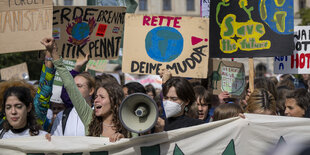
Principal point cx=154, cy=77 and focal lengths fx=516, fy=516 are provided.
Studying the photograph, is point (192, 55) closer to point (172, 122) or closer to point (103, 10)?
point (103, 10)

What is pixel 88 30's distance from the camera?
5.84m

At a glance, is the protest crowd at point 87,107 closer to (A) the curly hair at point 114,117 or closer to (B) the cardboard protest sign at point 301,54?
(A) the curly hair at point 114,117

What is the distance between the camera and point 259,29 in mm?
5387

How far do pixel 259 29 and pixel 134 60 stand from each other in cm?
143

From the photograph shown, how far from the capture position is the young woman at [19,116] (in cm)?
401

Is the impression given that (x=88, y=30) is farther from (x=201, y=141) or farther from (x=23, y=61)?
(x=23, y=61)

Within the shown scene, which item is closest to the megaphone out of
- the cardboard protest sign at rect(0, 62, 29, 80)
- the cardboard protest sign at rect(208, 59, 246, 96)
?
the cardboard protest sign at rect(208, 59, 246, 96)

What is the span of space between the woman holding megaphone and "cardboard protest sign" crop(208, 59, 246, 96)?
244 cm

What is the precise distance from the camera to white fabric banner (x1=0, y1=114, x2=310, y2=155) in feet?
12.6

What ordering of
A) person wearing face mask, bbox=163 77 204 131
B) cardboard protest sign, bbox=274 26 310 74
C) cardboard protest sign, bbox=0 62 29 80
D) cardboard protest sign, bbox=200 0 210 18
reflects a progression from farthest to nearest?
cardboard protest sign, bbox=0 62 29 80 < cardboard protest sign, bbox=200 0 210 18 < cardboard protest sign, bbox=274 26 310 74 < person wearing face mask, bbox=163 77 204 131

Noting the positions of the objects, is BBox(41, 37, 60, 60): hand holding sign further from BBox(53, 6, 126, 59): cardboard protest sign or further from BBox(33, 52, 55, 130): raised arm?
BBox(53, 6, 126, 59): cardboard protest sign

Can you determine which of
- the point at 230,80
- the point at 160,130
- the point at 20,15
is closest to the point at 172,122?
the point at 160,130

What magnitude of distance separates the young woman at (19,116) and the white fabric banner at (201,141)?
132mm

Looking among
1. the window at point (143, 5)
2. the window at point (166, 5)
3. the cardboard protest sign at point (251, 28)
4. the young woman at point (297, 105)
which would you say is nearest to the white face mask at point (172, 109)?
the cardboard protest sign at point (251, 28)
